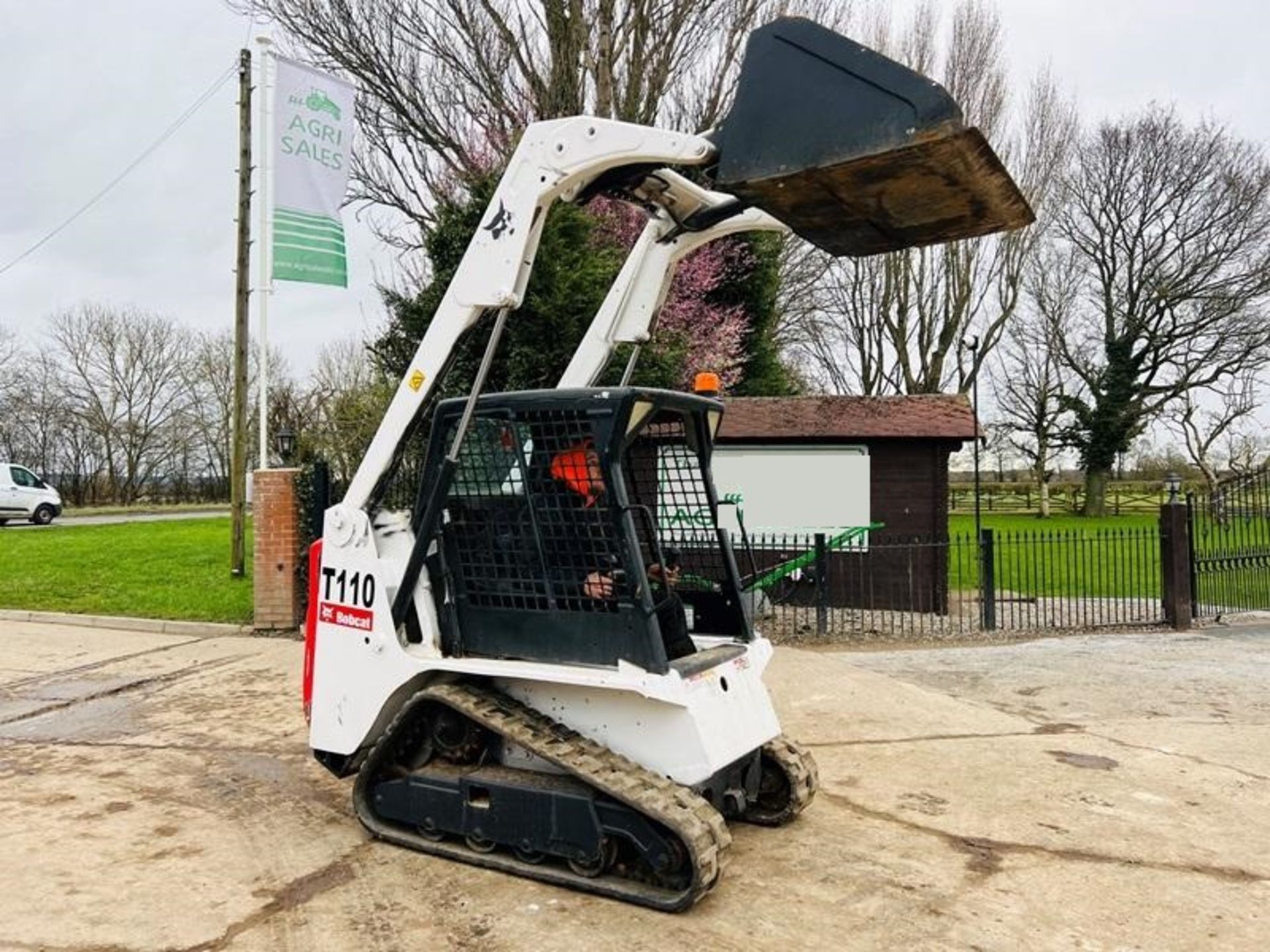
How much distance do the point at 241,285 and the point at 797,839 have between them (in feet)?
37.8

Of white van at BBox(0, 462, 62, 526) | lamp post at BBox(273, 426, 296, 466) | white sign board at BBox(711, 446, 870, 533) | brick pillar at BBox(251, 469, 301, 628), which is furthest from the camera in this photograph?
white van at BBox(0, 462, 62, 526)

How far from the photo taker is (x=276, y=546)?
1045 cm

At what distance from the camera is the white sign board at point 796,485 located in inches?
488

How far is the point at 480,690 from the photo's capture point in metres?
4.21

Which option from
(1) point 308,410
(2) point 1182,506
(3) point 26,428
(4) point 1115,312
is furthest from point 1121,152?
(3) point 26,428

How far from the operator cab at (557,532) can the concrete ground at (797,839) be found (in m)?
1.03

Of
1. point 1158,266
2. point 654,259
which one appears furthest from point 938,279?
point 654,259

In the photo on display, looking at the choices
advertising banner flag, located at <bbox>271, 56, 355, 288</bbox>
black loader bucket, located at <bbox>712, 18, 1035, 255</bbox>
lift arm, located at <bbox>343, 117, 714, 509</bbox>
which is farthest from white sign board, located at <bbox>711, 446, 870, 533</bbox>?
black loader bucket, located at <bbox>712, 18, 1035, 255</bbox>

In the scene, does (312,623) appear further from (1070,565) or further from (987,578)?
(1070,565)

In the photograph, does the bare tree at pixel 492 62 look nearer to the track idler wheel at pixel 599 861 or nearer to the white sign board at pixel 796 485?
the white sign board at pixel 796 485

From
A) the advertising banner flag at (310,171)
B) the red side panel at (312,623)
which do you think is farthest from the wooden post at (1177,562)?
the advertising banner flag at (310,171)

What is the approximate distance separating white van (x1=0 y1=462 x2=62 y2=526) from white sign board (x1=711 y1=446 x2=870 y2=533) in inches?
881

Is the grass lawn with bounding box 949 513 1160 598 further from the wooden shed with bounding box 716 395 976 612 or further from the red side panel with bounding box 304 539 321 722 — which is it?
the red side panel with bounding box 304 539 321 722

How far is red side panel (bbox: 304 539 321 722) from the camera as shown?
4633 millimetres
